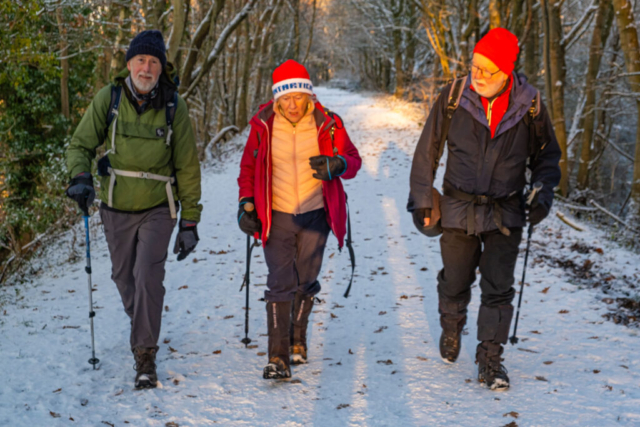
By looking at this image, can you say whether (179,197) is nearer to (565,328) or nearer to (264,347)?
(264,347)

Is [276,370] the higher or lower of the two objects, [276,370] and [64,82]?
the lower

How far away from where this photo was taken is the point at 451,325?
4.12m

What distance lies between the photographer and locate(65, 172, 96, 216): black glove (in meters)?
A: 3.66

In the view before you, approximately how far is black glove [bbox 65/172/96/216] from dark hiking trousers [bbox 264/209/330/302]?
4.30 feet

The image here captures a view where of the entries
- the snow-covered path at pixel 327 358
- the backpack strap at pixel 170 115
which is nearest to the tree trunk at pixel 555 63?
the snow-covered path at pixel 327 358

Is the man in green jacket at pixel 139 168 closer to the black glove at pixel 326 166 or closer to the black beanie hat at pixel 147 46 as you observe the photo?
the black beanie hat at pixel 147 46

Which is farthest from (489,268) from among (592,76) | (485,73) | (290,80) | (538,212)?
(592,76)

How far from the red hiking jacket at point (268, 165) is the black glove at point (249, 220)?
39mm

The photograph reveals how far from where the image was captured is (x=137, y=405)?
11.5ft

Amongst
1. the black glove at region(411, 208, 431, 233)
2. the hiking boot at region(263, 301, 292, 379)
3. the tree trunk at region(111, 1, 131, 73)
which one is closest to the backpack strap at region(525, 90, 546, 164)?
the black glove at region(411, 208, 431, 233)

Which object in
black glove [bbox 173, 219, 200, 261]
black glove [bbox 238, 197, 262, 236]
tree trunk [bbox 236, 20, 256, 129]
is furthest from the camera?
tree trunk [bbox 236, 20, 256, 129]

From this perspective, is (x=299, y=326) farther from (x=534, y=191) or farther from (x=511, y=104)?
(x=511, y=104)

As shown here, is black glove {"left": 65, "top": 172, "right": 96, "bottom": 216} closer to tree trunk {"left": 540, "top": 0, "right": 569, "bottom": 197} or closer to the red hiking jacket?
the red hiking jacket

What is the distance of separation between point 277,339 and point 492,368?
1576 mm
